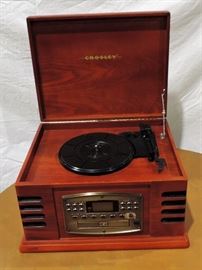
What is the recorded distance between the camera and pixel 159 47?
1079 millimetres

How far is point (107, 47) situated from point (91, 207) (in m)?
0.48

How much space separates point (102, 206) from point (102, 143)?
0.66 ft

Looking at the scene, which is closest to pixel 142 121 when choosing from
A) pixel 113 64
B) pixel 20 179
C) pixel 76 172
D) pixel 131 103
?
pixel 131 103

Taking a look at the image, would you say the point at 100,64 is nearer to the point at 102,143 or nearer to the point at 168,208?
the point at 102,143

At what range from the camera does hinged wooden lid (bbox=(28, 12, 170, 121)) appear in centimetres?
105

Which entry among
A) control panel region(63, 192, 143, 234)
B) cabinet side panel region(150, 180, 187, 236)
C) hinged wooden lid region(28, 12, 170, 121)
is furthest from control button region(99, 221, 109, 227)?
hinged wooden lid region(28, 12, 170, 121)

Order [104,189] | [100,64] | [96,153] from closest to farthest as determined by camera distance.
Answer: [104,189] → [96,153] → [100,64]

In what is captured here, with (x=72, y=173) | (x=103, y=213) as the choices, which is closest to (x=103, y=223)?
(x=103, y=213)

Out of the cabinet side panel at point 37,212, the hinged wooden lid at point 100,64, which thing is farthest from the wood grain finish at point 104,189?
the hinged wooden lid at point 100,64

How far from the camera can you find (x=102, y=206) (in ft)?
2.86

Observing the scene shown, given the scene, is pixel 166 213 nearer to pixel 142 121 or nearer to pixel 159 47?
pixel 142 121

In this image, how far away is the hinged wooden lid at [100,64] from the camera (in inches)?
41.3

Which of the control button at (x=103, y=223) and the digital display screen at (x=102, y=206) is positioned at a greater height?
the digital display screen at (x=102, y=206)

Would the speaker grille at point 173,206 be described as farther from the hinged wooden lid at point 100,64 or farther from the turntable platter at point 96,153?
the hinged wooden lid at point 100,64
